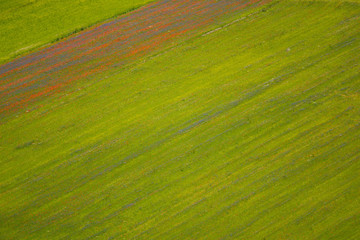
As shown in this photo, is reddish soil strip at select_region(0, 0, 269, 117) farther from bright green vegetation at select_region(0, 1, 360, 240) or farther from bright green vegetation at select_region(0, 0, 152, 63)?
bright green vegetation at select_region(0, 1, 360, 240)

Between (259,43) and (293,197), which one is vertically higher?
(259,43)

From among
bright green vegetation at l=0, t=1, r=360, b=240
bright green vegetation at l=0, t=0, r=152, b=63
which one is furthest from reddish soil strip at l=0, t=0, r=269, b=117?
bright green vegetation at l=0, t=1, r=360, b=240

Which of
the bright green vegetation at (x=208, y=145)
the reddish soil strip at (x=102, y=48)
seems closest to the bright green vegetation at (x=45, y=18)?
the reddish soil strip at (x=102, y=48)

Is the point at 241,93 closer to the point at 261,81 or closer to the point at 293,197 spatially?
the point at 261,81

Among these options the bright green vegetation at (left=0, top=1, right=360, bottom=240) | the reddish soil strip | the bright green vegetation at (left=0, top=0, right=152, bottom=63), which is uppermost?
the bright green vegetation at (left=0, top=0, right=152, bottom=63)

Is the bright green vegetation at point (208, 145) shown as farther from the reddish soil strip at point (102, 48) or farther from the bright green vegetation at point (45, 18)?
the bright green vegetation at point (45, 18)

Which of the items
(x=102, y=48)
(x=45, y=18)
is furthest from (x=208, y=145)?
(x=45, y=18)

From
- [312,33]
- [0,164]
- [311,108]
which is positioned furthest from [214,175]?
[312,33]
